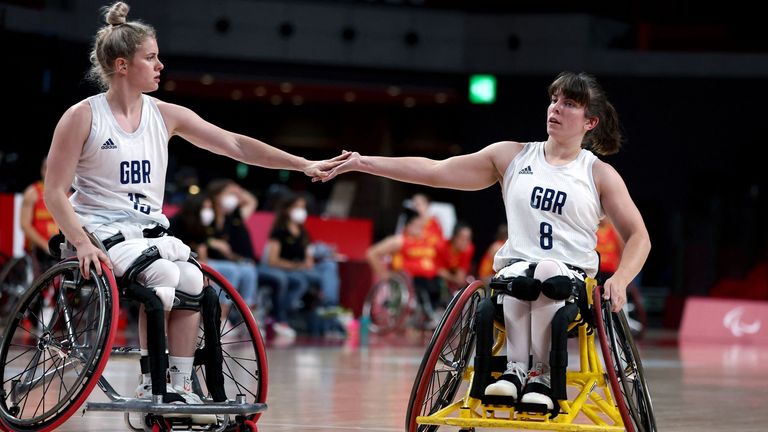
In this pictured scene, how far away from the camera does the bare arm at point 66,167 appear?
3869mm

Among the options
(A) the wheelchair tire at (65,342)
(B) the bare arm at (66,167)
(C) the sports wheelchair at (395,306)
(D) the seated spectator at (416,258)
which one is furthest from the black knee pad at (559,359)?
(D) the seated spectator at (416,258)

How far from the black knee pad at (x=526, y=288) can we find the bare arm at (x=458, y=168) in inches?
21.0

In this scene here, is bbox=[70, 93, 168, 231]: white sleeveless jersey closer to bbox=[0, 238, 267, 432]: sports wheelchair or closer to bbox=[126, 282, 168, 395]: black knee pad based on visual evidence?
bbox=[0, 238, 267, 432]: sports wheelchair

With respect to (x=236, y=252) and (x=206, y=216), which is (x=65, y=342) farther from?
(x=236, y=252)

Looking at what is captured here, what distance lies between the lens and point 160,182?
13.5ft

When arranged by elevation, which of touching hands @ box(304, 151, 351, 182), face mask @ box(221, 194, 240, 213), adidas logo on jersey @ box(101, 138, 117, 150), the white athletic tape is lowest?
the white athletic tape

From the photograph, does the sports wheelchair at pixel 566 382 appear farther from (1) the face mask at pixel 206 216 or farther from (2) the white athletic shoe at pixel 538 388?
(1) the face mask at pixel 206 216

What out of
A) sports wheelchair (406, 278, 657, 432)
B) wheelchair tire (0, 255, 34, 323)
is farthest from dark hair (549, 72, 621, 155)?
wheelchair tire (0, 255, 34, 323)

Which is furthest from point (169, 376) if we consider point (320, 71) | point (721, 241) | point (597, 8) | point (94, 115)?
point (597, 8)

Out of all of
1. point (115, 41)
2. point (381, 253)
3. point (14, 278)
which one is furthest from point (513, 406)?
point (381, 253)

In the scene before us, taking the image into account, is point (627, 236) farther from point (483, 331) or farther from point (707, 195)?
point (707, 195)

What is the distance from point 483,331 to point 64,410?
120cm

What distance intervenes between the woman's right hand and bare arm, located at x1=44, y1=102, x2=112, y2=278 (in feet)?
0.12

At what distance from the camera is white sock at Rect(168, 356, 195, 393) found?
3.92m
